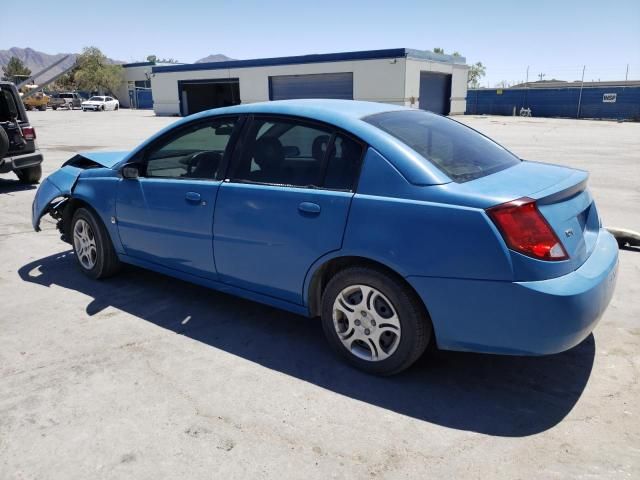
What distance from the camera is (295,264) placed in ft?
10.9

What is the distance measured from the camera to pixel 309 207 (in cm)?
317

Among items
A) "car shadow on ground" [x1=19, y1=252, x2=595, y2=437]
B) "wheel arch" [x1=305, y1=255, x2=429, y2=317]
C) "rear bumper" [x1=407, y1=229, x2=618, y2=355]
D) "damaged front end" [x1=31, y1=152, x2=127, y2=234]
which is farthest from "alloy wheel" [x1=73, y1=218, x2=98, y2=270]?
"rear bumper" [x1=407, y1=229, x2=618, y2=355]

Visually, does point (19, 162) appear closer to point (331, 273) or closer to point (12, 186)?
point (12, 186)

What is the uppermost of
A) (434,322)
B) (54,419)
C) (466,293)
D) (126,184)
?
(126,184)

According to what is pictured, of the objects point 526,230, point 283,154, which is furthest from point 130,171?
point 526,230

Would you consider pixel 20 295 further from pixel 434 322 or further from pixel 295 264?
pixel 434 322

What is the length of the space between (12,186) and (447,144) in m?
9.77

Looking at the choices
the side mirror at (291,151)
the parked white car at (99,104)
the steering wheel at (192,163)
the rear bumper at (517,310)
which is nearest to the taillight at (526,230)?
the rear bumper at (517,310)

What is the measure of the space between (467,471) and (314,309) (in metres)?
1.40

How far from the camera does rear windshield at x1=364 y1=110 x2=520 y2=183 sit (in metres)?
3.09

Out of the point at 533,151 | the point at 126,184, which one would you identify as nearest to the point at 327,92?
the point at 533,151

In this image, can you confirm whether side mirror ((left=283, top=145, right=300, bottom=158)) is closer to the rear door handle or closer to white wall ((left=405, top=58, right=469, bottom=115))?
the rear door handle

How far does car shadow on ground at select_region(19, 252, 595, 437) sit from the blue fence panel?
4125cm

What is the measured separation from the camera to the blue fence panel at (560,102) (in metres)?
38.4
